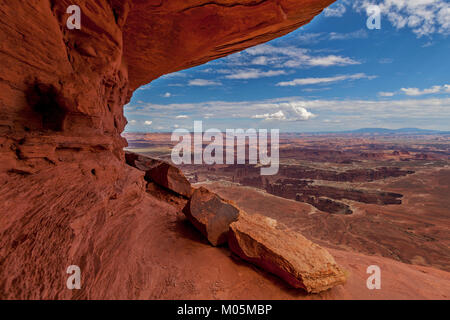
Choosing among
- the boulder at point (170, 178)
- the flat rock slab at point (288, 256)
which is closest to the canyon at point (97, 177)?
the flat rock slab at point (288, 256)

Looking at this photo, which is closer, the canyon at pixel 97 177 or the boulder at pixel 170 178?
the canyon at pixel 97 177

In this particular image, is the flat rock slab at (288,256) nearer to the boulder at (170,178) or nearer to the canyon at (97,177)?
the canyon at (97,177)

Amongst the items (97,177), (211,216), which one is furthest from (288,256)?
(97,177)

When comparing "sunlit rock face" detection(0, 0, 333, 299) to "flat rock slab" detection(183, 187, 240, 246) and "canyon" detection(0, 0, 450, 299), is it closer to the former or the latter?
"canyon" detection(0, 0, 450, 299)

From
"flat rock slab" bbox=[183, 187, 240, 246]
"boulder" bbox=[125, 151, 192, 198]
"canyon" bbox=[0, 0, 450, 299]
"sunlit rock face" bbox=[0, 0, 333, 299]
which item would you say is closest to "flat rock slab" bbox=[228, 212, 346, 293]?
"canyon" bbox=[0, 0, 450, 299]

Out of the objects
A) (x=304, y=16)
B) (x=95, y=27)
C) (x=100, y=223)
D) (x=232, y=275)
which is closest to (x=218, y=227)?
(x=232, y=275)
